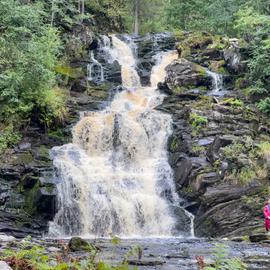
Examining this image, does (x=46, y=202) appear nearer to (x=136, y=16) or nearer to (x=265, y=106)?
(x=265, y=106)

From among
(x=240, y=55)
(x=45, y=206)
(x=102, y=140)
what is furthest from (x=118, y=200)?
(x=240, y=55)

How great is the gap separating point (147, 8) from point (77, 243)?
48.0 m

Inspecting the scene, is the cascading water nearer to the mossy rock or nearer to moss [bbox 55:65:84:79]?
the mossy rock

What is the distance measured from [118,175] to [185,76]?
452 inches

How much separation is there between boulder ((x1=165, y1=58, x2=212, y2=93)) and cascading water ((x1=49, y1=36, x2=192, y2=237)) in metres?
1.96

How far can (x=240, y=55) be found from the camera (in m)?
32.6

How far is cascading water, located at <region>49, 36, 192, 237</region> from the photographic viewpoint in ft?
64.6

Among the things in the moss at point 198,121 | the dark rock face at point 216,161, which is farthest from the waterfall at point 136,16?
the moss at point 198,121

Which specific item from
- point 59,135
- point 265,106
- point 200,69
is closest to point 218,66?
point 200,69

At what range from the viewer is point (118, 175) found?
22.2 meters

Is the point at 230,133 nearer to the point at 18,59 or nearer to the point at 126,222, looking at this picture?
the point at 126,222

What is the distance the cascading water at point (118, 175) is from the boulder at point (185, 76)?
1.96 metres

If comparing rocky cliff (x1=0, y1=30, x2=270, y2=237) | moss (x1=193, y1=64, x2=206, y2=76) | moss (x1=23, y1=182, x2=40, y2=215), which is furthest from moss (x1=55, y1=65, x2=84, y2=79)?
moss (x1=23, y1=182, x2=40, y2=215)

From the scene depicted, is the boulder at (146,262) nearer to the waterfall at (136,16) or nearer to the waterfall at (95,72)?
the waterfall at (95,72)
